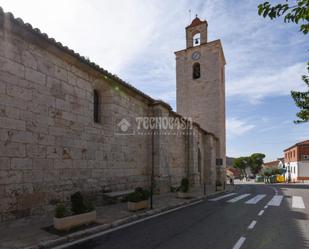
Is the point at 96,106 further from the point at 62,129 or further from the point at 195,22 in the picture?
the point at 195,22

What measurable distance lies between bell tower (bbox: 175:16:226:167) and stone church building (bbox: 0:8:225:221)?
43.6ft

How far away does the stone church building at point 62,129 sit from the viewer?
241 inches

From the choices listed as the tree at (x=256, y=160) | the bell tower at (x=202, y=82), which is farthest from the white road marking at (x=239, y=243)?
the tree at (x=256, y=160)

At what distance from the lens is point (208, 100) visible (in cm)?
2742

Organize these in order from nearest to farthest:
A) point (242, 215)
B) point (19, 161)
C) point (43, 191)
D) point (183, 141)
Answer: point (19, 161)
point (43, 191)
point (242, 215)
point (183, 141)

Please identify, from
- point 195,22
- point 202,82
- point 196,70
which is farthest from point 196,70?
point 195,22

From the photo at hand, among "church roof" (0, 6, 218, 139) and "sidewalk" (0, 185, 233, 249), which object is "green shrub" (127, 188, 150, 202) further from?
"church roof" (0, 6, 218, 139)

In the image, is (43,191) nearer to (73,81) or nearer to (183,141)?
(73,81)

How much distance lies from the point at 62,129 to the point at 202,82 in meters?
22.3

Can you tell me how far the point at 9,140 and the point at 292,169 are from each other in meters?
53.4

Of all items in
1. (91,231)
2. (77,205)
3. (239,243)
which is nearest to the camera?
(239,243)

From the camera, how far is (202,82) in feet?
91.7

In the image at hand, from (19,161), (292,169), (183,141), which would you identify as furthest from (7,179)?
(292,169)

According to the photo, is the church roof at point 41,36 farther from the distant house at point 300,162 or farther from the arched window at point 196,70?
the distant house at point 300,162
